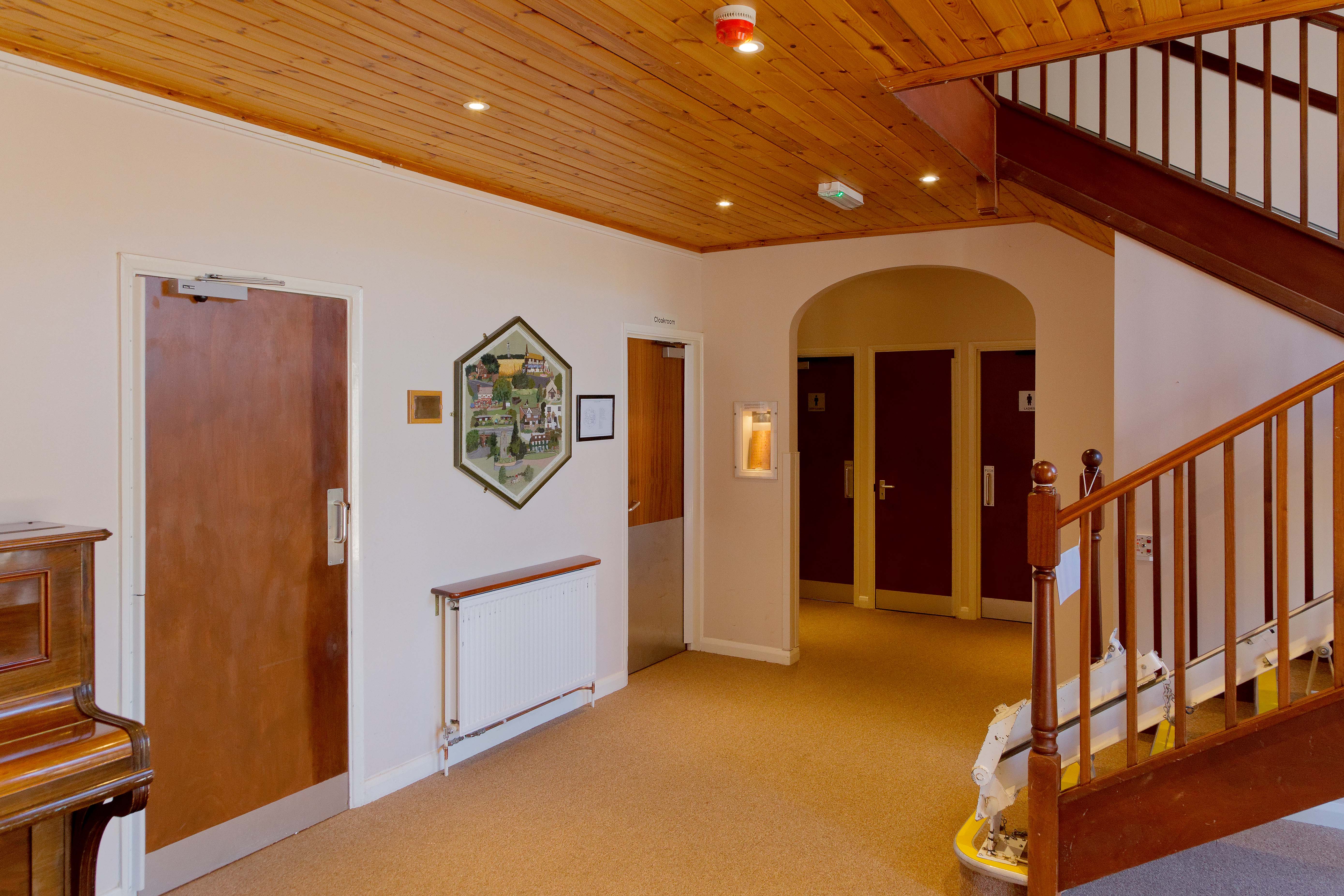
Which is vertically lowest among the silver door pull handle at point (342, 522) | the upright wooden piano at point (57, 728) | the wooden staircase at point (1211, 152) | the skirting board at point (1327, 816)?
the skirting board at point (1327, 816)

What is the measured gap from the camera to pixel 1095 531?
317cm

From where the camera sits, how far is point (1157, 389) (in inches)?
137

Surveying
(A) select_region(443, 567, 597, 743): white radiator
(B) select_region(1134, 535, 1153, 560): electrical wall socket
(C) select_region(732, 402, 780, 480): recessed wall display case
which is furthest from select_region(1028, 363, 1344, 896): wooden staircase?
(C) select_region(732, 402, 780, 480): recessed wall display case

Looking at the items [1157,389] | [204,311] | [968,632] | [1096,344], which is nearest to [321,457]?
[204,311]

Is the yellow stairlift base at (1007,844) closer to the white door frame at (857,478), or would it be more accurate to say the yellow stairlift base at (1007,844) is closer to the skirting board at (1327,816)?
the skirting board at (1327,816)

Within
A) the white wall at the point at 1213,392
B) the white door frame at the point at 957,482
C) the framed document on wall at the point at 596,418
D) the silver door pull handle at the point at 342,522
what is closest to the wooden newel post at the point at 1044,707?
the white wall at the point at 1213,392

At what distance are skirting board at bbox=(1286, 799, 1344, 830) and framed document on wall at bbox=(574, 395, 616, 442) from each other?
11.3ft

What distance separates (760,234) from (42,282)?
12.0 feet

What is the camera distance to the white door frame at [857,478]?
6945 millimetres

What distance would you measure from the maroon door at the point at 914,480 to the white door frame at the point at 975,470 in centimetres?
15

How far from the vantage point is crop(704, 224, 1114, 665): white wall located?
15.2 ft

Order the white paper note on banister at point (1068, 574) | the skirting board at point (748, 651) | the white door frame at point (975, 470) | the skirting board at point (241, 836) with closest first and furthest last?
the white paper note on banister at point (1068, 574) → the skirting board at point (241, 836) → the skirting board at point (748, 651) → the white door frame at point (975, 470)

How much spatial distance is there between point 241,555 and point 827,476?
4.88 meters

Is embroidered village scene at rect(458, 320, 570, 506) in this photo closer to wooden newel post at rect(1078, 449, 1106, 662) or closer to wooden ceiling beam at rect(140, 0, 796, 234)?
wooden ceiling beam at rect(140, 0, 796, 234)
